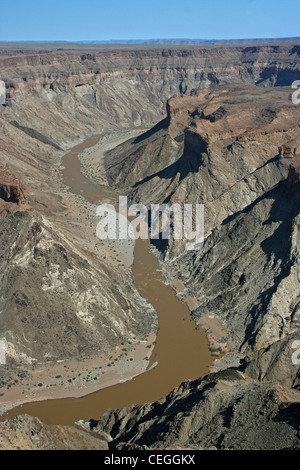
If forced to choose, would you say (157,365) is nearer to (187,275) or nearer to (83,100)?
(187,275)

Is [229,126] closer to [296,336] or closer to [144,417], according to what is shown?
[296,336]

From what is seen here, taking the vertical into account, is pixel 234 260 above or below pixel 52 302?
above

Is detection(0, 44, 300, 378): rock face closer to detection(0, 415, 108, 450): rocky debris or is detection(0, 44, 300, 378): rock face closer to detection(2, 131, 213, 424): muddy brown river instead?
detection(2, 131, 213, 424): muddy brown river

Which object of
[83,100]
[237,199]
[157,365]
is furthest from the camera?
[83,100]

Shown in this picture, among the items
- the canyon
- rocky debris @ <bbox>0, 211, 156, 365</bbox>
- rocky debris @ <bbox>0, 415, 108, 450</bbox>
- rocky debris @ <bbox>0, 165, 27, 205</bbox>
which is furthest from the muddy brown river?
rocky debris @ <bbox>0, 165, 27, 205</bbox>

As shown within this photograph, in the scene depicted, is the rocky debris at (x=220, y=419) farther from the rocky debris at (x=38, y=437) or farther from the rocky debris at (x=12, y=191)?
the rocky debris at (x=12, y=191)

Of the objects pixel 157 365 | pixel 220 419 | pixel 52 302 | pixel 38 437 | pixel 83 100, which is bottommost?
pixel 157 365

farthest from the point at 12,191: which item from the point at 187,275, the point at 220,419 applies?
the point at 220,419
